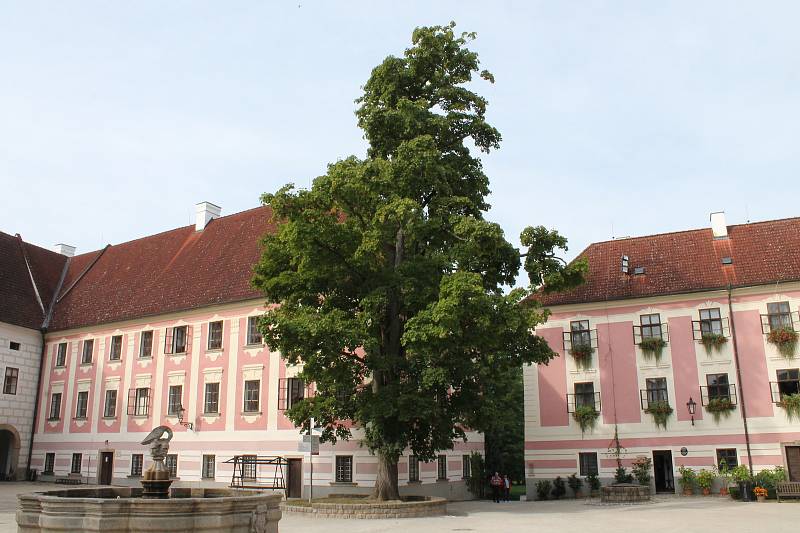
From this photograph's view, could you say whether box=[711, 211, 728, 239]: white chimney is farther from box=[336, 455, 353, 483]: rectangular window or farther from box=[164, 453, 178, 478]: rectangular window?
box=[164, 453, 178, 478]: rectangular window

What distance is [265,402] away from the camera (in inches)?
1216

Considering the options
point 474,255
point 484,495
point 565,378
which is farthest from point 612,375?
point 474,255

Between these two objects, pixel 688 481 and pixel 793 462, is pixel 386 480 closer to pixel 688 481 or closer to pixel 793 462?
pixel 688 481

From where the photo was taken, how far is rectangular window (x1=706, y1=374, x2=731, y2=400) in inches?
1137

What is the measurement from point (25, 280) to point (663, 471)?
116ft

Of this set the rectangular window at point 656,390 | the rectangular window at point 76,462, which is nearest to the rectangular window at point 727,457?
the rectangular window at point 656,390

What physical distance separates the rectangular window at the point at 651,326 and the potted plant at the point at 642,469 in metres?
5.04

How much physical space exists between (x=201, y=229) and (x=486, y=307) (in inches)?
984

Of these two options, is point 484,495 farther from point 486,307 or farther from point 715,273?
point 486,307

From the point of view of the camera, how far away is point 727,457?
28.3 meters

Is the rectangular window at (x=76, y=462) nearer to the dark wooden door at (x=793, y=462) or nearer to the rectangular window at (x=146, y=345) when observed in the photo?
the rectangular window at (x=146, y=345)

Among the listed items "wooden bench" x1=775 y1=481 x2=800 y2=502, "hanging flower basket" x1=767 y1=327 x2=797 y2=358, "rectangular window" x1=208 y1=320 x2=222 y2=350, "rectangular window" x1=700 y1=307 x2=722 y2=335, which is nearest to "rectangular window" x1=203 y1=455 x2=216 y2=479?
"rectangular window" x1=208 y1=320 x2=222 y2=350

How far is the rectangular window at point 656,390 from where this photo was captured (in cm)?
2991

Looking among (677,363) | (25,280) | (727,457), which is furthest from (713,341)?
(25,280)
